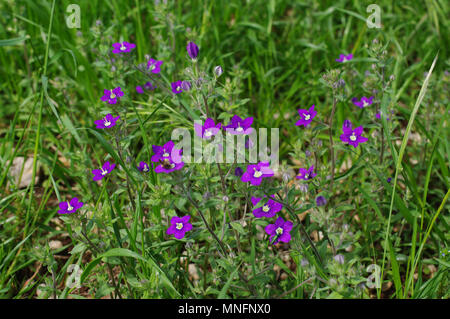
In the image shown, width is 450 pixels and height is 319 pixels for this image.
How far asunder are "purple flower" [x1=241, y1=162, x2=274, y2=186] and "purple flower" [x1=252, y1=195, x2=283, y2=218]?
0.74 feet

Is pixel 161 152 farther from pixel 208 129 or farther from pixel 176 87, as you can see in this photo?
pixel 176 87

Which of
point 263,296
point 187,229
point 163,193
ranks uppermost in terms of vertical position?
point 163,193

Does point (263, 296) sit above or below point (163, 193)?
below

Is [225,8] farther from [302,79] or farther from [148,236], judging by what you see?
[148,236]

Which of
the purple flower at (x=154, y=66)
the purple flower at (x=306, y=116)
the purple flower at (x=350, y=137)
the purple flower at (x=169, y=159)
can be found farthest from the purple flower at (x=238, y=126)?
the purple flower at (x=154, y=66)

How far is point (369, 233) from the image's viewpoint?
305 centimetres

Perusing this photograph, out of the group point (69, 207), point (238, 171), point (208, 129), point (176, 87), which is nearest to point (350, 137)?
point (238, 171)

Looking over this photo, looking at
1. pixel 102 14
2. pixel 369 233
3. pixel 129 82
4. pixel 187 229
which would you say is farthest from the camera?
pixel 102 14

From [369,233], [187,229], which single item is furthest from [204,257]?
[369,233]

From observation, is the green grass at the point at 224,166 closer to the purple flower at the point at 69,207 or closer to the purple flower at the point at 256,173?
the purple flower at the point at 69,207

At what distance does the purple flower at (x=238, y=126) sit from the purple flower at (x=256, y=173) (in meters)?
0.19

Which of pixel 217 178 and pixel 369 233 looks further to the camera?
pixel 369 233

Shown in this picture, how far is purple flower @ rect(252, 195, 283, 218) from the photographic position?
2.47 m

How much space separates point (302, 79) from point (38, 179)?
249cm
